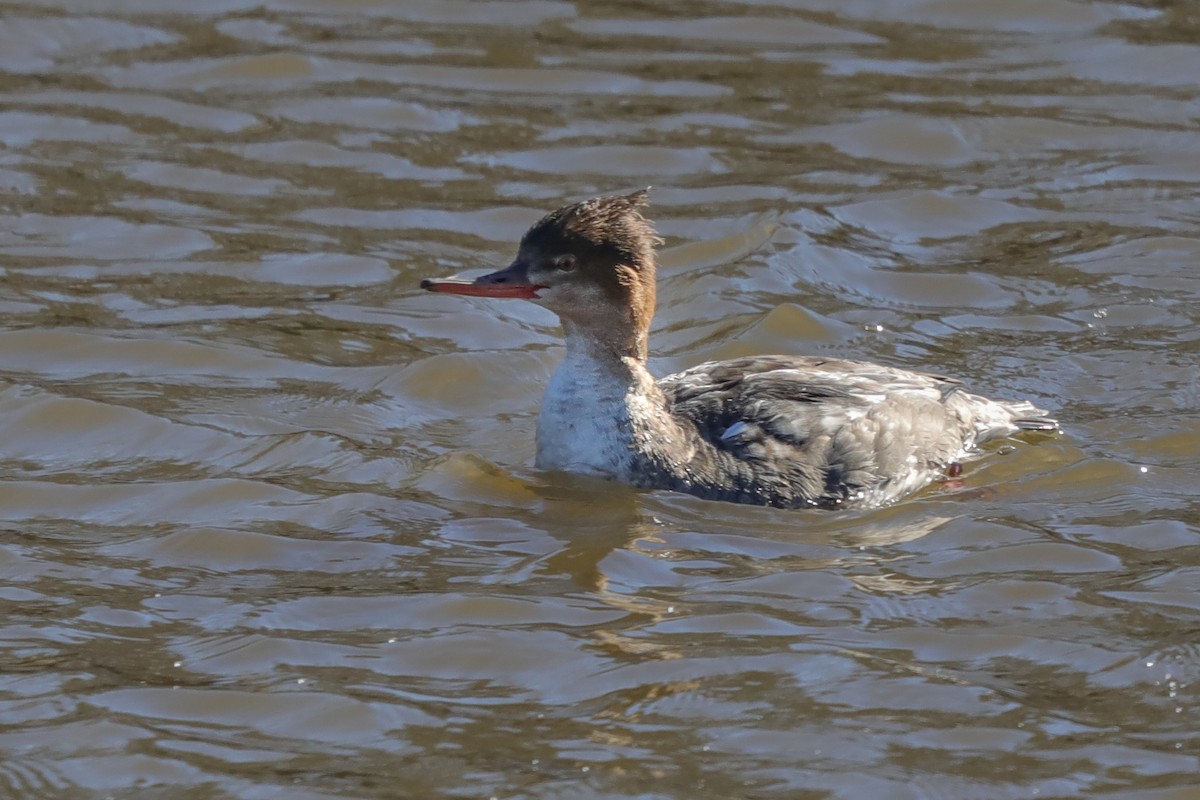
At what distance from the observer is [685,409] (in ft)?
28.6

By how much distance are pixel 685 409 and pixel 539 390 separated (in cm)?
145

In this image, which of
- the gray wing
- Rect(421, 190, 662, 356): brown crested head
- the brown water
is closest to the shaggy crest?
Rect(421, 190, 662, 356): brown crested head

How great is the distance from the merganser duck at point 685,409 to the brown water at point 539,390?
18 centimetres

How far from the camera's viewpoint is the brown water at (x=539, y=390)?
611cm

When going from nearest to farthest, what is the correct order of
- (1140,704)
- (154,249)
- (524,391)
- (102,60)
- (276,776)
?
(276,776) < (1140,704) < (524,391) < (154,249) < (102,60)

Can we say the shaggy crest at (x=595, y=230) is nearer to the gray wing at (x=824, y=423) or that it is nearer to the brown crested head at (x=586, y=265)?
the brown crested head at (x=586, y=265)

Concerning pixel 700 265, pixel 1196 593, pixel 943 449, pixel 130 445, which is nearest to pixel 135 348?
pixel 130 445

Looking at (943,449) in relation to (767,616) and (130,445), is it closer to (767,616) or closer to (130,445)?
(767,616)

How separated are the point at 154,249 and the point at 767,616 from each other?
18.8 ft

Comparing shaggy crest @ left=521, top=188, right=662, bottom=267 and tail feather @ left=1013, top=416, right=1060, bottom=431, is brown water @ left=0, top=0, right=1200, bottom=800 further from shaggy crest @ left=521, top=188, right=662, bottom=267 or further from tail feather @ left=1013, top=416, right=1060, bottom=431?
shaggy crest @ left=521, top=188, right=662, bottom=267

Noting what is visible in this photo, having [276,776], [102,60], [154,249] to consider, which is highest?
[102,60]

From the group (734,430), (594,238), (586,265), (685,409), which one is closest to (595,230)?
(594,238)

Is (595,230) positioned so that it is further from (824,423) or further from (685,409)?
(824,423)

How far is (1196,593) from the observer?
7.12 metres
